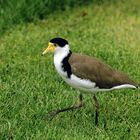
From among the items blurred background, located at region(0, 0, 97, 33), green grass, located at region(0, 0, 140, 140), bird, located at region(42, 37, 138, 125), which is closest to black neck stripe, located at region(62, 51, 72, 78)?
bird, located at region(42, 37, 138, 125)

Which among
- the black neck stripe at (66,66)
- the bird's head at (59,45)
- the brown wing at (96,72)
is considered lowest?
the brown wing at (96,72)

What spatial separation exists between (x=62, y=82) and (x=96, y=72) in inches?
→ 61.4

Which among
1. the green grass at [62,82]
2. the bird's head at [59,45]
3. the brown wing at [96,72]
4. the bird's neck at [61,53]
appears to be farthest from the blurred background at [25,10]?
the brown wing at [96,72]

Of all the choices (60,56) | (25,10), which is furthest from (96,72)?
(25,10)

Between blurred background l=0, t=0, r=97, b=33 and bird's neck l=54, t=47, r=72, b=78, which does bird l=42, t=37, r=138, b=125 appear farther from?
blurred background l=0, t=0, r=97, b=33

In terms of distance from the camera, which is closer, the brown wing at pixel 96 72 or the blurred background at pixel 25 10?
the brown wing at pixel 96 72

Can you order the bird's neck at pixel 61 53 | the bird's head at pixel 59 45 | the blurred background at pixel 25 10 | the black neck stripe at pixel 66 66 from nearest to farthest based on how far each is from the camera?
the black neck stripe at pixel 66 66 < the bird's neck at pixel 61 53 < the bird's head at pixel 59 45 < the blurred background at pixel 25 10

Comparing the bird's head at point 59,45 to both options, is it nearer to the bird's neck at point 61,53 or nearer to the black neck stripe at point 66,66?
the bird's neck at point 61,53

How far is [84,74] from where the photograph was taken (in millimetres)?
7422

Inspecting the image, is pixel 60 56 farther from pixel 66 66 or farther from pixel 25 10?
pixel 25 10

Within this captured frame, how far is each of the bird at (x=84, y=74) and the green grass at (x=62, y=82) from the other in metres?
0.31

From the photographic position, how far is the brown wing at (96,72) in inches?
293

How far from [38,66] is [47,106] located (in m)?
1.73

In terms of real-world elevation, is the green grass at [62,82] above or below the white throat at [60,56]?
below
